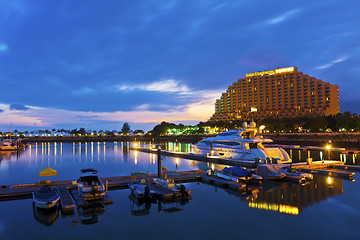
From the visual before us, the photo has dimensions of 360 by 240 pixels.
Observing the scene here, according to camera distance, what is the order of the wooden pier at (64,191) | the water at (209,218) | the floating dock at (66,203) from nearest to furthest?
the water at (209,218) → the floating dock at (66,203) → the wooden pier at (64,191)

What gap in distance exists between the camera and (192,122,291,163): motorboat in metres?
44.3

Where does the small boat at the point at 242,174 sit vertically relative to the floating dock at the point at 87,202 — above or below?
above

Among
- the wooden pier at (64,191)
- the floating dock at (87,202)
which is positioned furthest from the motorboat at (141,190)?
the floating dock at (87,202)

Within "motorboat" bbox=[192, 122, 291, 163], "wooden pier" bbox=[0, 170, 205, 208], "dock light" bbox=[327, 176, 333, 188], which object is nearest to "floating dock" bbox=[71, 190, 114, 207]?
"wooden pier" bbox=[0, 170, 205, 208]

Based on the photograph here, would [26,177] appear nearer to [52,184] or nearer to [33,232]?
[52,184]

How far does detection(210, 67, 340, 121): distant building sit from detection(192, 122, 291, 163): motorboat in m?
98.0

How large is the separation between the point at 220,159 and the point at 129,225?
32.6 metres

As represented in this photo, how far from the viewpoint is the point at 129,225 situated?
19719 millimetres

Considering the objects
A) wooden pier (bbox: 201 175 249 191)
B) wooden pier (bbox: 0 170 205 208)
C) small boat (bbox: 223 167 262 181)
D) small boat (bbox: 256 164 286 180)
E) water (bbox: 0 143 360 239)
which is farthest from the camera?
small boat (bbox: 256 164 286 180)

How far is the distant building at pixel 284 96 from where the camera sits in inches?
6284

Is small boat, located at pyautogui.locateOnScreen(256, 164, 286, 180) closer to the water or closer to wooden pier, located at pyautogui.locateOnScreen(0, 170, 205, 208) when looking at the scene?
the water

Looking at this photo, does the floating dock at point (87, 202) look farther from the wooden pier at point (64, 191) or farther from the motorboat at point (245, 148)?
the motorboat at point (245, 148)

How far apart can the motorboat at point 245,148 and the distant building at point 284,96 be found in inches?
3856

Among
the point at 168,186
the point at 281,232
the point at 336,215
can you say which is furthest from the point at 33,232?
the point at 336,215
